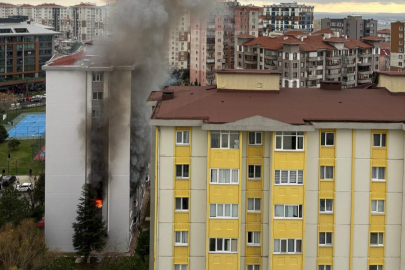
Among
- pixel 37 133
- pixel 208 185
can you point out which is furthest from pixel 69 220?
pixel 37 133

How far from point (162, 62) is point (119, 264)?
9207 millimetres

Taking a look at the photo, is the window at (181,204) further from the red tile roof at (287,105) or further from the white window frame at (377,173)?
the white window frame at (377,173)

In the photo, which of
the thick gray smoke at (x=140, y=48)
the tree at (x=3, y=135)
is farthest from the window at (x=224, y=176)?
the tree at (x=3, y=135)

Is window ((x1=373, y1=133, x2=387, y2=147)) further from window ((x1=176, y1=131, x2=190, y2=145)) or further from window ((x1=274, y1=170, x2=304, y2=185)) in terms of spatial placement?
window ((x1=176, y1=131, x2=190, y2=145))

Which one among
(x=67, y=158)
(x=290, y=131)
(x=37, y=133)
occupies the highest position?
(x=290, y=131)

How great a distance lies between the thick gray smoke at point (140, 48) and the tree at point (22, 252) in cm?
388

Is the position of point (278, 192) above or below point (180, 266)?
above

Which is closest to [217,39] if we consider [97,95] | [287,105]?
[97,95]

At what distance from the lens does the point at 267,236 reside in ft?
30.9

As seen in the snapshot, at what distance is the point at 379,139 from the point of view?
945 centimetres

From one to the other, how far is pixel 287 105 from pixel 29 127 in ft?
102

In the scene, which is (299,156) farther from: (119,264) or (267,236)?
(119,264)

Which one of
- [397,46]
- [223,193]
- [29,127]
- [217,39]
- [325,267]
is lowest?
[29,127]

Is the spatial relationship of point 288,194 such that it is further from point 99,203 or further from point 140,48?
point 140,48
